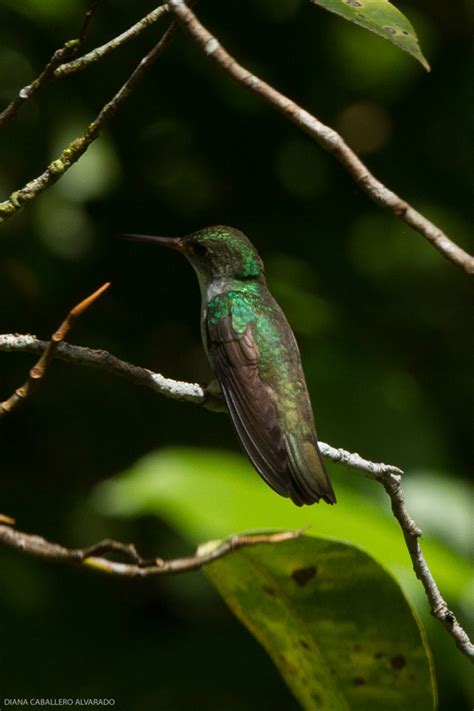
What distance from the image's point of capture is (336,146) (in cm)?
185

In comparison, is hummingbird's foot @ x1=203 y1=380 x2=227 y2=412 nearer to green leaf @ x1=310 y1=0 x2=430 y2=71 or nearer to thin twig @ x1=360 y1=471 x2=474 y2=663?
thin twig @ x1=360 y1=471 x2=474 y2=663

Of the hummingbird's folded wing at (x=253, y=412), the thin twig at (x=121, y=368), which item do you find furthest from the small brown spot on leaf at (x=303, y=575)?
the hummingbird's folded wing at (x=253, y=412)

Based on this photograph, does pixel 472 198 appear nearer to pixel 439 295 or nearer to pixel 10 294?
pixel 439 295

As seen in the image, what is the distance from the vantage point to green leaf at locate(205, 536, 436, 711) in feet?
7.33

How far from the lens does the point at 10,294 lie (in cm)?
515

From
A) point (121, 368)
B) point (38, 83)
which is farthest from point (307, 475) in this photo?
point (38, 83)

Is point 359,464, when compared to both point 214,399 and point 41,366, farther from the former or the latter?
point 41,366

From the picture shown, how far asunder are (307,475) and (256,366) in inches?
24.8

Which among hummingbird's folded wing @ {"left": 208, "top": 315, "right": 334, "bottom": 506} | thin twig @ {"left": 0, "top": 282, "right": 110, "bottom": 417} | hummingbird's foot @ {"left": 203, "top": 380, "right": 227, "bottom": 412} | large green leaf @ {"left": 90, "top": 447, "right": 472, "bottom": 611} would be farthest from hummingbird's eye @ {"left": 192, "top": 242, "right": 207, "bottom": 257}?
thin twig @ {"left": 0, "top": 282, "right": 110, "bottom": 417}

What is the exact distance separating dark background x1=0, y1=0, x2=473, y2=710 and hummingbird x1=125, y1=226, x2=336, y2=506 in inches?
29.7

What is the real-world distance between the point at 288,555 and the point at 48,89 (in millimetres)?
3226

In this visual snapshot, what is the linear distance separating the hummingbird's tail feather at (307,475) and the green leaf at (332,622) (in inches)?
34.1

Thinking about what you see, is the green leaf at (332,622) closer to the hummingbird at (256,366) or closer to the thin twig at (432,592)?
the thin twig at (432,592)

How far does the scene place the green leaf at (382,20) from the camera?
2.04m
